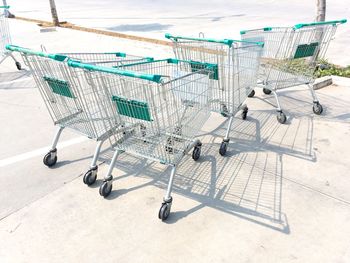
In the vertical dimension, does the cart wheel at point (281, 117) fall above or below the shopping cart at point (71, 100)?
below

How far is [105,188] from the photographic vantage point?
3.15 meters

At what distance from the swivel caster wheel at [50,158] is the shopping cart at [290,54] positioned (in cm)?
300

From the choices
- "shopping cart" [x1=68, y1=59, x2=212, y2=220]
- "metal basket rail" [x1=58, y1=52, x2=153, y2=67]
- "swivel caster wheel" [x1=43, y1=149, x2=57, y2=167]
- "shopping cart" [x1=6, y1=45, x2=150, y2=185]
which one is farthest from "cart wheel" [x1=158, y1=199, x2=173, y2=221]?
"metal basket rail" [x1=58, y1=52, x2=153, y2=67]

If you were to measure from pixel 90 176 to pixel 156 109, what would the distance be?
1.10m

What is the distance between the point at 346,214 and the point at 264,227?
779mm

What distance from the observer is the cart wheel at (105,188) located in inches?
124

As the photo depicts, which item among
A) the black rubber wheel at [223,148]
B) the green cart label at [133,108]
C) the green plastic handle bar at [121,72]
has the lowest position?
the black rubber wheel at [223,148]

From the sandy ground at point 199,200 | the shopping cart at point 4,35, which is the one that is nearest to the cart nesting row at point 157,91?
the sandy ground at point 199,200

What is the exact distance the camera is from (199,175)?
11.5 ft

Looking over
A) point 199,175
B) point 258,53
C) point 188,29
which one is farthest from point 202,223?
point 188,29

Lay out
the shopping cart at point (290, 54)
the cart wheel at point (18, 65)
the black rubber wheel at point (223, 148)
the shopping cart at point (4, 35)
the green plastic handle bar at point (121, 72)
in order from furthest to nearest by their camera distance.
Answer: the cart wheel at point (18, 65) < the shopping cart at point (4, 35) < the shopping cart at point (290, 54) < the black rubber wheel at point (223, 148) < the green plastic handle bar at point (121, 72)

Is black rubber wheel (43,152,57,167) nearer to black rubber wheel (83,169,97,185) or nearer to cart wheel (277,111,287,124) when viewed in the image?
black rubber wheel (83,169,97,185)

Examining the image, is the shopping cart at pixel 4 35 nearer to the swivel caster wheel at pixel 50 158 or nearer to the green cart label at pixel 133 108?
the swivel caster wheel at pixel 50 158

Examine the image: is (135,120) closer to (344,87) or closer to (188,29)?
(344,87)
